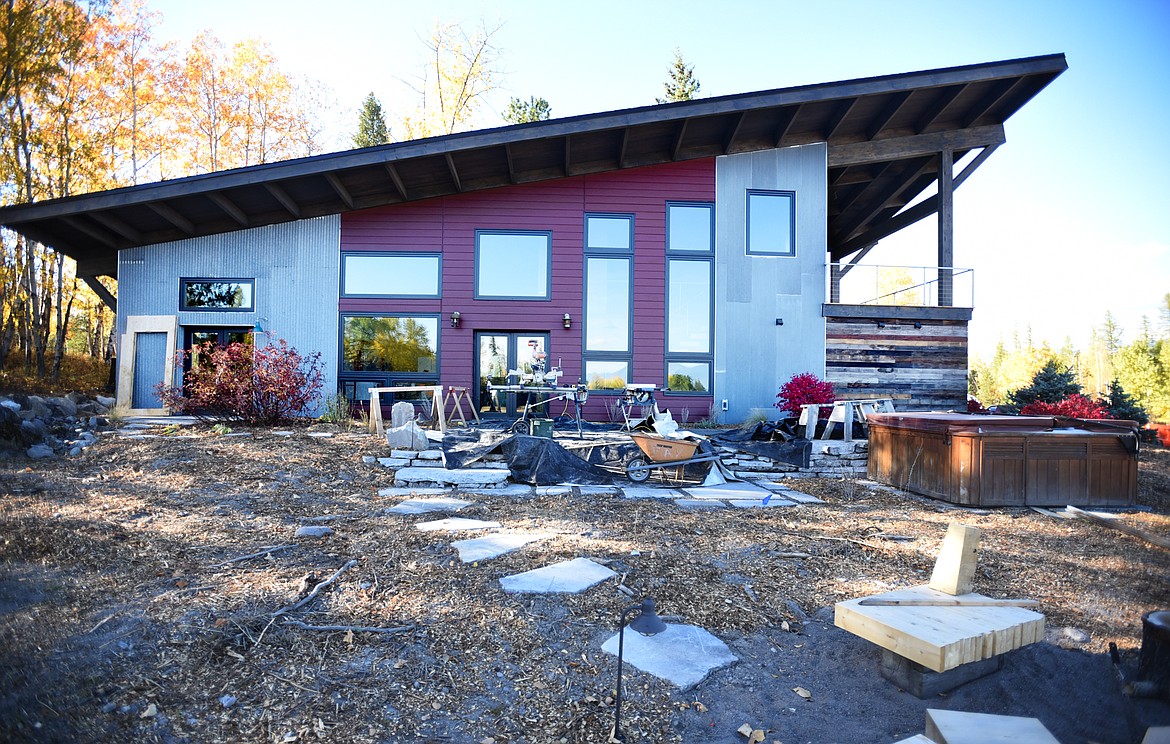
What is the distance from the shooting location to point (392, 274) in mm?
10984

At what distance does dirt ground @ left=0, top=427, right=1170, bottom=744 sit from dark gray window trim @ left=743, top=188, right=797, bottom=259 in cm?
748

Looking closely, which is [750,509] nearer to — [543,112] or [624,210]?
[624,210]

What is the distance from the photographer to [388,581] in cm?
308

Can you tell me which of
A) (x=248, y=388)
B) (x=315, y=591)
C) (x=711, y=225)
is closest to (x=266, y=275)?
(x=248, y=388)

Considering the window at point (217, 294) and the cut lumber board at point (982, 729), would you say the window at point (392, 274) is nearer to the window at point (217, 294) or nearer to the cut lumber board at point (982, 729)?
the window at point (217, 294)

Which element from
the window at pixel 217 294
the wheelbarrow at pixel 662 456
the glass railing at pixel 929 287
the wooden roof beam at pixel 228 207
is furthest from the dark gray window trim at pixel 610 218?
the window at pixel 217 294

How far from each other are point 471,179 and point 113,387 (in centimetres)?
862

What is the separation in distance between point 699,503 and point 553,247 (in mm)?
6851

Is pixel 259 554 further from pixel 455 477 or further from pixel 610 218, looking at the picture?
pixel 610 218

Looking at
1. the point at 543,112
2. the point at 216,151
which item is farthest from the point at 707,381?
the point at 216,151

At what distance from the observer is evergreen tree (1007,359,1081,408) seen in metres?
11.0

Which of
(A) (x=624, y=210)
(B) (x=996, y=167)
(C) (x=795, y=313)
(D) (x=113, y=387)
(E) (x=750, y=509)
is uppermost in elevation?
(B) (x=996, y=167)

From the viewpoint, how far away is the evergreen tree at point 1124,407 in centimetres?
1053

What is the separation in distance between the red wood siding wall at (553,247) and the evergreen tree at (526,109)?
1258 cm
